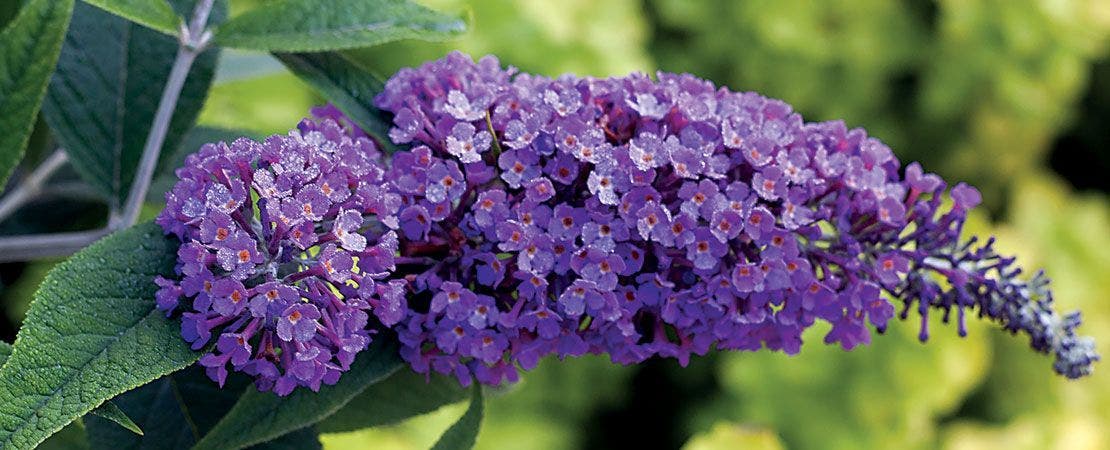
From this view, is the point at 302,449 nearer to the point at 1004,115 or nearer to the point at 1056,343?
the point at 1056,343

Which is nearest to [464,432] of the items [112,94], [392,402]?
[392,402]

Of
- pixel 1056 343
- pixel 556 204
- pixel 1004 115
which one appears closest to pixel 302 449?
pixel 556 204

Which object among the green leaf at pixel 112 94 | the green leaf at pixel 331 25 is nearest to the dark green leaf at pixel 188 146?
the green leaf at pixel 112 94

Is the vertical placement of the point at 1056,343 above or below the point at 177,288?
above

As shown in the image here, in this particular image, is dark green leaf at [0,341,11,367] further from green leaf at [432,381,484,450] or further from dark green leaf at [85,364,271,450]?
green leaf at [432,381,484,450]

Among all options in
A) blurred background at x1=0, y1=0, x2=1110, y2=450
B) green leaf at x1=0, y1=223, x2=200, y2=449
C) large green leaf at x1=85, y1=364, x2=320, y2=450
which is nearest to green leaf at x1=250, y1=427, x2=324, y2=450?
large green leaf at x1=85, y1=364, x2=320, y2=450

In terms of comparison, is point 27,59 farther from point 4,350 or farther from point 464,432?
point 464,432

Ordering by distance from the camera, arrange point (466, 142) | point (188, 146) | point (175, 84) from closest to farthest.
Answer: point (466, 142), point (175, 84), point (188, 146)
